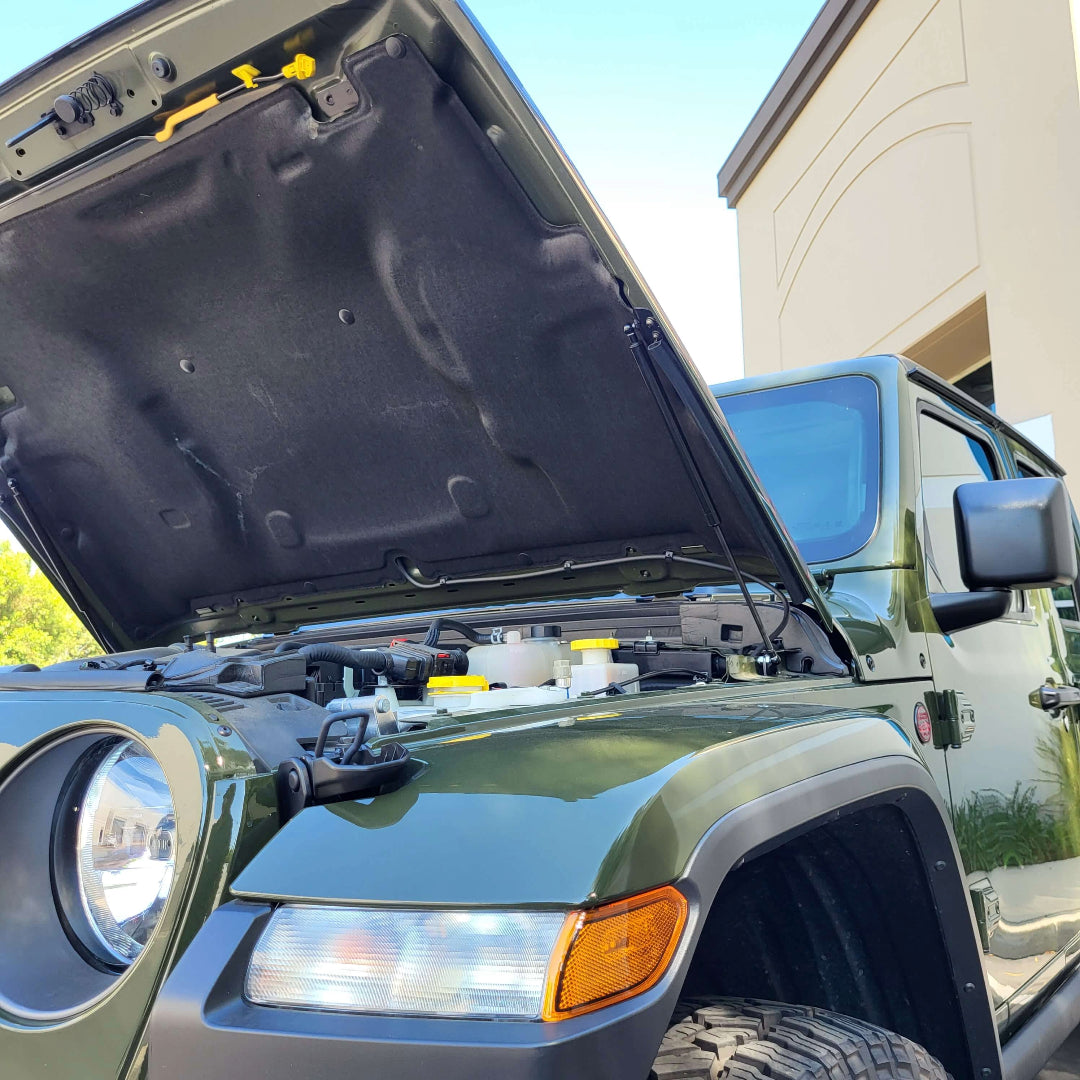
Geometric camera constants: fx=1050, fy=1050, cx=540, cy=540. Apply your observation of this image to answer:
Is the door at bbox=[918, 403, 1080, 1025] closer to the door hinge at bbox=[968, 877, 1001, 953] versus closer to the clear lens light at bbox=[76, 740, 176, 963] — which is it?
the door hinge at bbox=[968, 877, 1001, 953]

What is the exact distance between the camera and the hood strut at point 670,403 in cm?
172

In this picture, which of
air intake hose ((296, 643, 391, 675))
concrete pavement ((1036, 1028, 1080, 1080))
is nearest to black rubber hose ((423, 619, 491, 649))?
air intake hose ((296, 643, 391, 675))

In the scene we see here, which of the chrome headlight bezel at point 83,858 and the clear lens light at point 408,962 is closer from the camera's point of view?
the clear lens light at point 408,962

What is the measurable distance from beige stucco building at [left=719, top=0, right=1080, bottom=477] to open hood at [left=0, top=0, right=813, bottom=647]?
7101mm

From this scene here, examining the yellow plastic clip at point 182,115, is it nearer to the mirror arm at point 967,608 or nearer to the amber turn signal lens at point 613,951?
the amber turn signal lens at point 613,951

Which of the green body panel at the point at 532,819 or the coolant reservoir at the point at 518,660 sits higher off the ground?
the coolant reservoir at the point at 518,660

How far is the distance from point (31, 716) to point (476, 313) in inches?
46.1

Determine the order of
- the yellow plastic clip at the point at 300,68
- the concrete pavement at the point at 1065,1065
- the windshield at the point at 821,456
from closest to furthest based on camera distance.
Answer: the yellow plastic clip at the point at 300,68 < the windshield at the point at 821,456 < the concrete pavement at the point at 1065,1065

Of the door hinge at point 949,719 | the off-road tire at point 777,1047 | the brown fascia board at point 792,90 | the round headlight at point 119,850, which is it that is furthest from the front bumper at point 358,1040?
the brown fascia board at point 792,90

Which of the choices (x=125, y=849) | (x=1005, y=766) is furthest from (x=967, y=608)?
(x=125, y=849)

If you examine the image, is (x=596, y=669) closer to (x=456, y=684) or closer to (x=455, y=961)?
(x=456, y=684)

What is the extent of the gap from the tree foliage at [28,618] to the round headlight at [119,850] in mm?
11827

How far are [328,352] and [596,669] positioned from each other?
942mm

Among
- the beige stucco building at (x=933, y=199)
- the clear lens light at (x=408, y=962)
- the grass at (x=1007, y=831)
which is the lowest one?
the grass at (x=1007, y=831)
